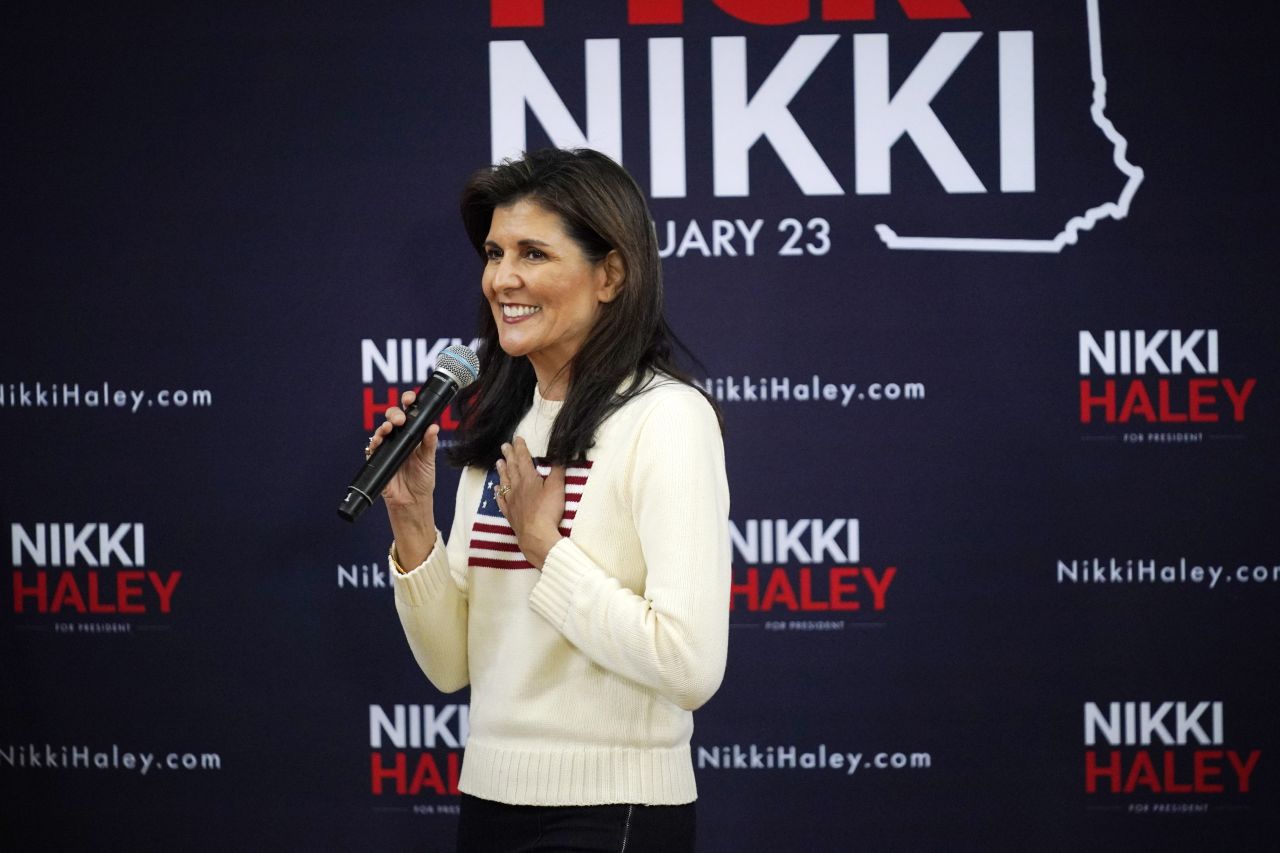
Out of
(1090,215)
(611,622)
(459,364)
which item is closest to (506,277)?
(459,364)

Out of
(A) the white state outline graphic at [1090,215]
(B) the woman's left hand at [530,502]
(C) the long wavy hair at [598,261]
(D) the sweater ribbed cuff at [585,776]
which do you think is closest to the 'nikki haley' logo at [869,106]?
(A) the white state outline graphic at [1090,215]

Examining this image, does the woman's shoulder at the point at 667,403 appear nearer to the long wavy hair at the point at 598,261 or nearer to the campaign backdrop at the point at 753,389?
the long wavy hair at the point at 598,261

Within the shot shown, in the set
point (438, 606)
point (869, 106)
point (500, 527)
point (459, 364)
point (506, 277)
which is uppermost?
point (869, 106)

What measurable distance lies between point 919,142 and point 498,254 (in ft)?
5.16

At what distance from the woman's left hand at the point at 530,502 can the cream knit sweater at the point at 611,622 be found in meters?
0.02

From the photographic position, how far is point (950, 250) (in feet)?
9.78

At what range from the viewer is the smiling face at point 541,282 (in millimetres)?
1635

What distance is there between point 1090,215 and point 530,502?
1.94 m

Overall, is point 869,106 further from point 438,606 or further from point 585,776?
point 585,776

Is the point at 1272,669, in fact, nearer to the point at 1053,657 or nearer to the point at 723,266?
the point at 1053,657

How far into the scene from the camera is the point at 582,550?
5.10 ft

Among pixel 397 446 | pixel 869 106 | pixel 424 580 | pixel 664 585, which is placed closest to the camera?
pixel 664 585

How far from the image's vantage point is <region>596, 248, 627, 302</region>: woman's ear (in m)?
1.66

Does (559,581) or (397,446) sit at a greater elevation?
(397,446)
